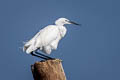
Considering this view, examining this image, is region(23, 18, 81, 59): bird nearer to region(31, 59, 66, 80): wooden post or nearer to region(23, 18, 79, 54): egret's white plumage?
region(23, 18, 79, 54): egret's white plumage

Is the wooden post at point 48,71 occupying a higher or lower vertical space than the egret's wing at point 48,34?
lower

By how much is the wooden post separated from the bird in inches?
73.2

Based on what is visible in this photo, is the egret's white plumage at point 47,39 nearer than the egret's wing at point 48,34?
Yes

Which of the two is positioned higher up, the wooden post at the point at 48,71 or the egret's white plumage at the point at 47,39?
the egret's white plumage at the point at 47,39

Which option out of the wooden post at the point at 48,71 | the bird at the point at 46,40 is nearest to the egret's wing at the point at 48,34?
the bird at the point at 46,40

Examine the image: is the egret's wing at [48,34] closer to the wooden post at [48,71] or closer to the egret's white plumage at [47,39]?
the egret's white plumage at [47,39]

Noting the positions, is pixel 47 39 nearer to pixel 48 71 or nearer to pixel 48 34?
pixel 48 34

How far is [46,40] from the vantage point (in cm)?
776

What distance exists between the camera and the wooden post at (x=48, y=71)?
4.88 m

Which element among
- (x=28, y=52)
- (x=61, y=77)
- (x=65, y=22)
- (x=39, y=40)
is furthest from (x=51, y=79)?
(x=65, y=22)

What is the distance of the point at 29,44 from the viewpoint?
7.07 meters

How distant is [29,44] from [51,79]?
7.70ft

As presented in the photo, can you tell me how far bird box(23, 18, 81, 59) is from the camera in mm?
7113

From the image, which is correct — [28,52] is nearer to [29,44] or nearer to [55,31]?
[29,44]
